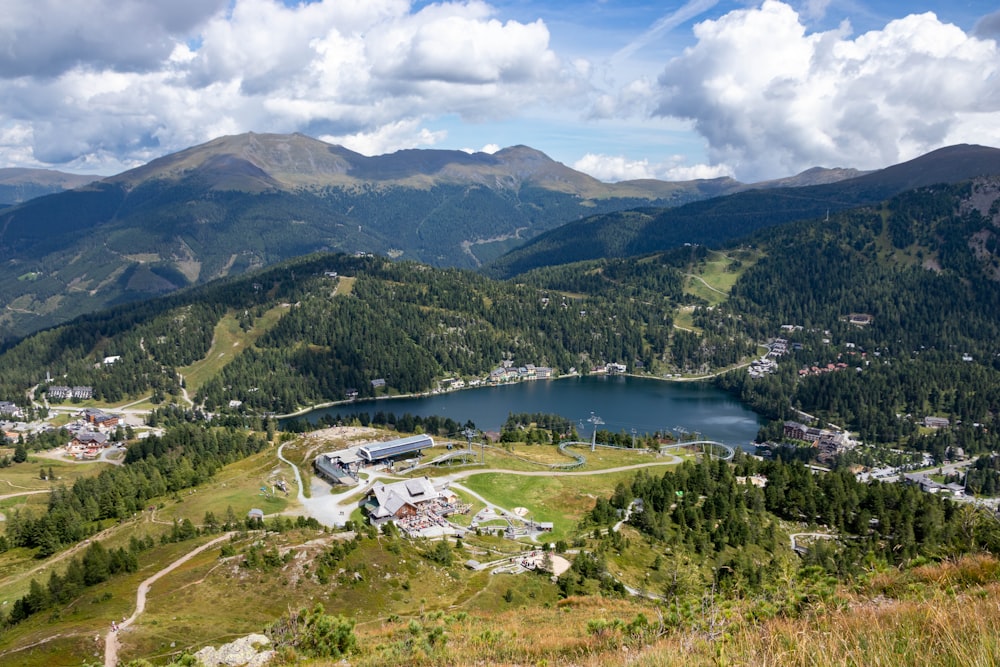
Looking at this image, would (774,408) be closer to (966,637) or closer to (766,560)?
(766,560)

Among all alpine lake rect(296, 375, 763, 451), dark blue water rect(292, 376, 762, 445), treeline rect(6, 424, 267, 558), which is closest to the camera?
treeline rect(6, 424, 267, 558)

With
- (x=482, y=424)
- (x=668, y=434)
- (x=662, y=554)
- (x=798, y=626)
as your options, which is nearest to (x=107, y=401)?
(x=482, y=424)

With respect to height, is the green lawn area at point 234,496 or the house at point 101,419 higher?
the green lawn area at point 234,496

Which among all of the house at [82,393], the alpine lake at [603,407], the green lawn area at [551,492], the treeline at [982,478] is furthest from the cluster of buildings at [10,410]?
the treeline at [982,478]

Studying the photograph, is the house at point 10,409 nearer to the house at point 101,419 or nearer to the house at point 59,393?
the house at point 59,393

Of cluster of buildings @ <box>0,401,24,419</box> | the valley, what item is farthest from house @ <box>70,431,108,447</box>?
cluster of buildings @ <box>0,401,24,419</box>

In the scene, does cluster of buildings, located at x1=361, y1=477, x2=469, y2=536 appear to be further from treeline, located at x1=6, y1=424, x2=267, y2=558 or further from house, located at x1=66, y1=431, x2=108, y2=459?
house, located at x1=66, y1=431, x2=108, y2=459

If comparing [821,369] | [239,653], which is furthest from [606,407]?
[239,653]
